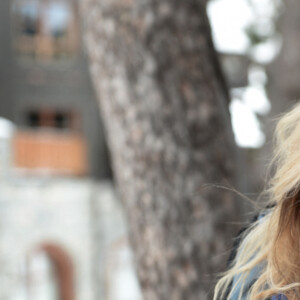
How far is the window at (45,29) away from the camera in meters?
18.0

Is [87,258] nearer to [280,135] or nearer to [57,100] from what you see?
[57,100]

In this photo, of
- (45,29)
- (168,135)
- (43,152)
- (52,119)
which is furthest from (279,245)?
(52,119)

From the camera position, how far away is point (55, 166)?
17.3 m

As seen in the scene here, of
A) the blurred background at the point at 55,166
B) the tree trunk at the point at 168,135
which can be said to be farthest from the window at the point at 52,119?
the tree trunk at the point at 168,135

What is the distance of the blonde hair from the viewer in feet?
5.51

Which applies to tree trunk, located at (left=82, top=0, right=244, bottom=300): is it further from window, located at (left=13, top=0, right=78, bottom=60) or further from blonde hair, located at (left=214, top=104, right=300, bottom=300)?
window, located at (left=13, top=0, right=78, bottom=60)

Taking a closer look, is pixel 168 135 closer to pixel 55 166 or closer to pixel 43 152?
pixel 43 152

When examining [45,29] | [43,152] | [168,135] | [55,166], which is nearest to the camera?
[168,135]

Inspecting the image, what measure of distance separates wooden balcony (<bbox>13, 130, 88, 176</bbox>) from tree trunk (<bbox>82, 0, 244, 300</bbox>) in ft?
45.8

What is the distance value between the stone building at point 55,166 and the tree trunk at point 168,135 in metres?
13.7

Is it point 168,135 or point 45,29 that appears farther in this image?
point 45,29

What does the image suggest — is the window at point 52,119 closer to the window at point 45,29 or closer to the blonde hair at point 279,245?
the window at point 45,29

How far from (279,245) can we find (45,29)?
16694 millimetres

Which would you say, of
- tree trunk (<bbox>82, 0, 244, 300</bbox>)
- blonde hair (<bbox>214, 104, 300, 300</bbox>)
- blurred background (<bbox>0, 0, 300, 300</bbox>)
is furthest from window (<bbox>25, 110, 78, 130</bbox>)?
blonde hair (<bbox>214, 104, 300, 300</bbox>)
